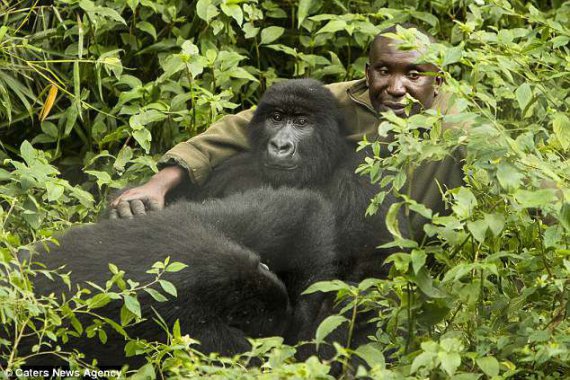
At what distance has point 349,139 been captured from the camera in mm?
5047

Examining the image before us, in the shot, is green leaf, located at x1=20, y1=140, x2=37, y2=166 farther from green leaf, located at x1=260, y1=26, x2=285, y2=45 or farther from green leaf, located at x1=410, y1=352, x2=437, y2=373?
green leaf, located at x1=410, y1=352, x2=437, y2=373

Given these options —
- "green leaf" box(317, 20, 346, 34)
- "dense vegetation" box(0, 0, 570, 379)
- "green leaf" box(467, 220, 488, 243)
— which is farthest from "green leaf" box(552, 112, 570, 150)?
"green leaf" box(317, 20, 346, 34)

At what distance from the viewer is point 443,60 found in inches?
122

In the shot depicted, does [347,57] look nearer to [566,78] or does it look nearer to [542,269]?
[566,78]

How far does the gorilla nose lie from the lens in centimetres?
486

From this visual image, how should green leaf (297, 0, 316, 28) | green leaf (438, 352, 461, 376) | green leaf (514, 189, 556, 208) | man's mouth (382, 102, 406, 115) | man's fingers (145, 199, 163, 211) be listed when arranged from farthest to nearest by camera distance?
1. green leaf (297, 0, 316, 28)
2. man's mouth (382, 102, 406, 115)
3. man's fingers (145, 199, 163, 211)
4. green leaf (514, 189, 556, 208)
5. green leaf (438, 352, 461, 376)

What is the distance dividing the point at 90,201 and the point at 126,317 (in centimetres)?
181

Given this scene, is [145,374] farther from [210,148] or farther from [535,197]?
[210,148]

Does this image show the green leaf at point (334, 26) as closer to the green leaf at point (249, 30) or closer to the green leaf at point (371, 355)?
the green leaf at point (249, 30)

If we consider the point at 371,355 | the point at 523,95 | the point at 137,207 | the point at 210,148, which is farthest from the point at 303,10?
the point at 371,355

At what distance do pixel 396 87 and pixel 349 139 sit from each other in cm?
35

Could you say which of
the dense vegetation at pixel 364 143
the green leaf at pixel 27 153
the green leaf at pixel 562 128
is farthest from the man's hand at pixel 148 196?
the green leaf at pixel 562 128

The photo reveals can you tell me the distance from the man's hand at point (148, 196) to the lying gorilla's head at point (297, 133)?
16.7 inches

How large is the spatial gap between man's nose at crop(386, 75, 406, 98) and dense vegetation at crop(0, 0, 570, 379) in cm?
35
